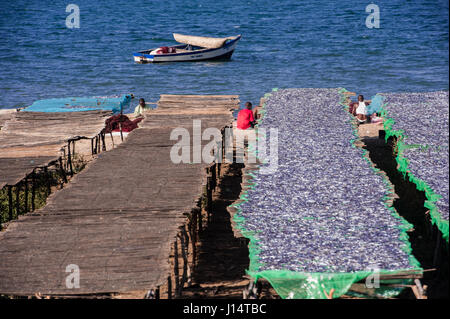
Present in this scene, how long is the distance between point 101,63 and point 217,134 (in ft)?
124

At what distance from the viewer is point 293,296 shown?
9523 millimetres

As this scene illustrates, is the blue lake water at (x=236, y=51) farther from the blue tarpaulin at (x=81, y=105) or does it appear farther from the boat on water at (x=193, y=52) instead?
the blue tarpaulin at (x=81, y=105)

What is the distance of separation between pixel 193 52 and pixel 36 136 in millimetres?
27225

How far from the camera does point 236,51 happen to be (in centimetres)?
5572

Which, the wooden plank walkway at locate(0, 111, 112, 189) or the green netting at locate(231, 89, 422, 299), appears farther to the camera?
the wooden plank walkway at locate(0, 111, 112, 189)

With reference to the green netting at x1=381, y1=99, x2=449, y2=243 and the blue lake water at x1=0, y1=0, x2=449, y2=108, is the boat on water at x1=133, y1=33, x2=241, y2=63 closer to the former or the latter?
the blue lake water at x1=0, y1=0, x2=449, y2=108

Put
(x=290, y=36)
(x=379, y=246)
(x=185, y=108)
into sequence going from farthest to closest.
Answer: (x=290, y=36)
(x=185, y=108)
(x=379, y=246)

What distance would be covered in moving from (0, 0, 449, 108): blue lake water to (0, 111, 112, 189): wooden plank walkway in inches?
735

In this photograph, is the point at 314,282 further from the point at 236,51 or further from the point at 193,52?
the point at 236,51

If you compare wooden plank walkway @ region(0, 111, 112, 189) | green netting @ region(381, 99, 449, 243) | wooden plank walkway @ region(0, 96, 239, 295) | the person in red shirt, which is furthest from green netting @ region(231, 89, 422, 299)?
the person in red shirt

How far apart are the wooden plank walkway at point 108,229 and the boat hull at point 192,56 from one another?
2925 centimetres

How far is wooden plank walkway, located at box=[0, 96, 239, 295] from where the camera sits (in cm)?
959
